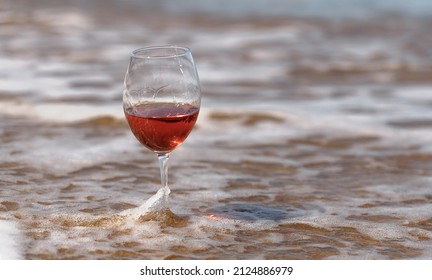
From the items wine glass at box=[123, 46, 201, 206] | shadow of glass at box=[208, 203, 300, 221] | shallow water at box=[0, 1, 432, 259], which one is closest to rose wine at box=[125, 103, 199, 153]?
wine glass at box=[123, 46, 201, 206]

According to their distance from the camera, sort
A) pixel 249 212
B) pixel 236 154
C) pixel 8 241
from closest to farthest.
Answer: pixel 8 241 < pixel 249 212 < pixel 236 154

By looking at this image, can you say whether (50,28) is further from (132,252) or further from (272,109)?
(132,252)

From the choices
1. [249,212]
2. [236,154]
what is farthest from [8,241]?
[236,154]

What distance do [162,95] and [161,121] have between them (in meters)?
0.10

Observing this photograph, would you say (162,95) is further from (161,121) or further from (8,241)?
(8,241)

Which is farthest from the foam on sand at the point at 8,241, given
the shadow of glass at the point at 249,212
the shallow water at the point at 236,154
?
the shadow of glass at the point at 249,212

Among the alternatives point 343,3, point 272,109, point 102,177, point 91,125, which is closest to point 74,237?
point 102,177

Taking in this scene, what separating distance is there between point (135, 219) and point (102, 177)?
0.69 metres

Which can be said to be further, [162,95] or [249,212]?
[249,212]

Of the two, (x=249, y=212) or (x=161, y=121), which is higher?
(x=161, y=121)

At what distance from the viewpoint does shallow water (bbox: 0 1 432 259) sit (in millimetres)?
3039

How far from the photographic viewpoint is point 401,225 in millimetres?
3219

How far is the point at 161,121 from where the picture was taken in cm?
282

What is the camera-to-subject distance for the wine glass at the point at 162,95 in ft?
9.36
